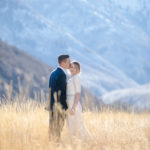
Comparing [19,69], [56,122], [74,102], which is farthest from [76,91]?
[19,69]

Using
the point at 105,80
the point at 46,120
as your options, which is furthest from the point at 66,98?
the point at 105,80

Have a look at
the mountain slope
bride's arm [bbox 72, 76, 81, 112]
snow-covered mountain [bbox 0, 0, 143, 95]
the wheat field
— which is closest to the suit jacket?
bride's arm [bbox 72, 76, 81, 112]

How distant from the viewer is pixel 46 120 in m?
6.78

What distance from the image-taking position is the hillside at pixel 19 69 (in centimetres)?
4219

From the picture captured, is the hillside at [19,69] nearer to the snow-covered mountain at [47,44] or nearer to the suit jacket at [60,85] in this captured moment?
the suit jacket at [60,85]

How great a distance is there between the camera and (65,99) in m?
5.34

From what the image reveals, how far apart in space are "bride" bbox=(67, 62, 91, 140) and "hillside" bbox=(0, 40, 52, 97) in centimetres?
3228

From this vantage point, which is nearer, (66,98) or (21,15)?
(66,98)

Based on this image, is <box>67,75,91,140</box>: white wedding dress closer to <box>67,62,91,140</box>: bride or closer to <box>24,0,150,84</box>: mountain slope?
<box>67,62,91,140</box>: bride

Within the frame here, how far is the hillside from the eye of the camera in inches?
1661

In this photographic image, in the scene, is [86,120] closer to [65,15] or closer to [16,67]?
[16,67]

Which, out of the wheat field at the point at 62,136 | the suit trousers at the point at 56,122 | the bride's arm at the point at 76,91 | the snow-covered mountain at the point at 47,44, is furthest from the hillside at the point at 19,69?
the snow-covered mountain at the point at 47,44

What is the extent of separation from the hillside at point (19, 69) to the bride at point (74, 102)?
32283mm

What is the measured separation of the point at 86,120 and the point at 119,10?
558 feet
